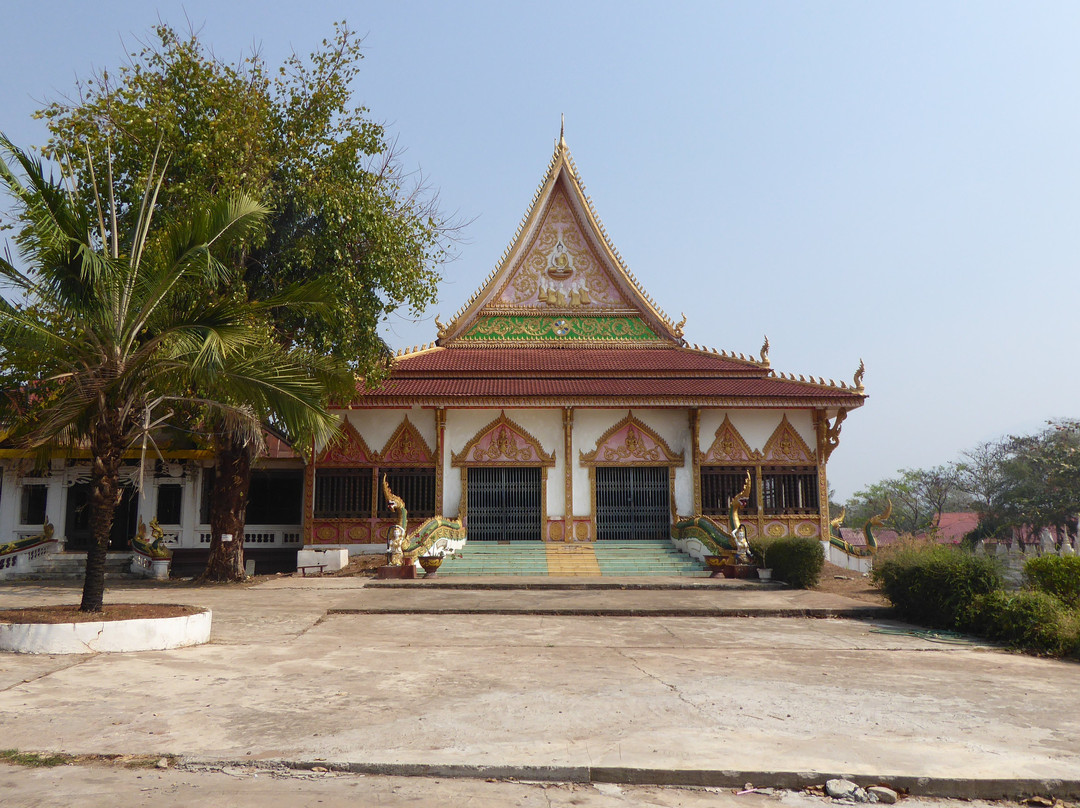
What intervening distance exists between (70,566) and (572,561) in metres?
10.5

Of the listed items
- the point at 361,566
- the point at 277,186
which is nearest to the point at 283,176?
the point at 277,186

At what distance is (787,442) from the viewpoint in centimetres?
1867

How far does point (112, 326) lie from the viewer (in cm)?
816

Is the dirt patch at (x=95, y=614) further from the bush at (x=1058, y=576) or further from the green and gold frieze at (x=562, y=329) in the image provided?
the green and gold frieze at (x=562, y=329)

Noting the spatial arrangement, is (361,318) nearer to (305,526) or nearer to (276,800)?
(305,526)

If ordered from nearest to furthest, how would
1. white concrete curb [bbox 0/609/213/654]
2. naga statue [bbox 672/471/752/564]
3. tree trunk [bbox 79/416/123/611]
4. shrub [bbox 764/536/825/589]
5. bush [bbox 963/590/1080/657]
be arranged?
white concrete curb [bbox 0/609/213/654] < bush [bbox 963/590/1080/657] < tree trunk [bbox 79/416/123/611] < shrub [bbox 764/536/825/589] < naga statue [bbox 672/471/752/564]

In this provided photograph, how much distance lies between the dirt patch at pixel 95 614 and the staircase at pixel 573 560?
267 inches

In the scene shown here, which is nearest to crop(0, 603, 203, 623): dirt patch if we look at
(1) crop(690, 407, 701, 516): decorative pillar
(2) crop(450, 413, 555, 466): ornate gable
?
(2) crop(450, 413, 555, 466): ornate gable

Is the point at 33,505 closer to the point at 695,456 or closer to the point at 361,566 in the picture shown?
the point at 361,566

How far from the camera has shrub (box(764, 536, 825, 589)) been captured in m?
13.3

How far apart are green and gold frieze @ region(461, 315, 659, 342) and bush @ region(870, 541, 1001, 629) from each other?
1118 centimetres

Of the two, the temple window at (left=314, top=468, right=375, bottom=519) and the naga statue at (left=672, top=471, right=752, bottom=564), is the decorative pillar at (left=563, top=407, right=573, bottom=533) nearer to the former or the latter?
the naga statue at (left=672, top=471, right=752, bottom=564)

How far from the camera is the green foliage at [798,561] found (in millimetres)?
13273

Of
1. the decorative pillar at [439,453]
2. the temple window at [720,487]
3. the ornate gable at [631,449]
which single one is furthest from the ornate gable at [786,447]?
the decorative pillar at [439,453]
